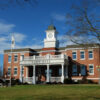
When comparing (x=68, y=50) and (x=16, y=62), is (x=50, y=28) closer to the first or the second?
(x=68, y=50)

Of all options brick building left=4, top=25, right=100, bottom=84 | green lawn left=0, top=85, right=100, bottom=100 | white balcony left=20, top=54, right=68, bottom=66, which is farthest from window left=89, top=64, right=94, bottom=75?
green lawn left=0, top=85, right=100, bottom=100

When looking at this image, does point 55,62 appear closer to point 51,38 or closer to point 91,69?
point 91,69

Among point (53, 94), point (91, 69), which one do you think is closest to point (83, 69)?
point (91, 69)

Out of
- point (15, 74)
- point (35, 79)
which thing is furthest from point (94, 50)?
point (15, 74)

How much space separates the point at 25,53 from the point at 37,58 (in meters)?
7.71

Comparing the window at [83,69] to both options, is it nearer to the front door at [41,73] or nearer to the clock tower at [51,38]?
the front door at [41,73]

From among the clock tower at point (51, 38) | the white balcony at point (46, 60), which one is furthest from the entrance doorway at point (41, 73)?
the clock tower at point (51, 38)

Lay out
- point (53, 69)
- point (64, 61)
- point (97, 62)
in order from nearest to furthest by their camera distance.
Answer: point (64, 61)
point (97, 62)
point (53, 69)

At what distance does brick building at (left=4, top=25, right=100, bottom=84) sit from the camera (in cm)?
3647

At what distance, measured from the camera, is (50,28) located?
44.8m

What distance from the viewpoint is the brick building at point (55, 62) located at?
3647cm

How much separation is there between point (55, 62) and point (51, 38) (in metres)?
9.84

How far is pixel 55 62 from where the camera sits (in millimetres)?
36031

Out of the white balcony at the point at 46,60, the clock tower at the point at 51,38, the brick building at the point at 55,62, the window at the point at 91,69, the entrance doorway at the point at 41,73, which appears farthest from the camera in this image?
the clock tower at the point at 51,38
